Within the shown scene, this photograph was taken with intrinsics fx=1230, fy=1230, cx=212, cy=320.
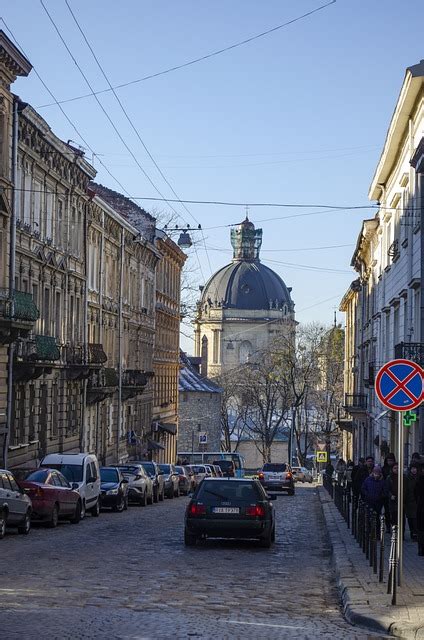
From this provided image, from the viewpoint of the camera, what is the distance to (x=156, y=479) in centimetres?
4234

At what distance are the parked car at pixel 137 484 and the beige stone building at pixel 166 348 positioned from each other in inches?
1142

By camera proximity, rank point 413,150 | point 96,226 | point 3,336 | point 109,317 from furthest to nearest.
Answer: point 109,317, point 96,226, point 3,336, point 413,150

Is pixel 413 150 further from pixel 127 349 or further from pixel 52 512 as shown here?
pixel 127 349

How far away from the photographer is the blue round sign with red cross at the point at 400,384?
15.2 metres

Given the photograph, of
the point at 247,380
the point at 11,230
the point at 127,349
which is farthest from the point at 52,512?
the point at 247,380

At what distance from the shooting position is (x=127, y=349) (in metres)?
61.8

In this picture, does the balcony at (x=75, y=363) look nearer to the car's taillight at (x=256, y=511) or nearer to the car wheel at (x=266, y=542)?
the car wheel at (x=266, y=542)

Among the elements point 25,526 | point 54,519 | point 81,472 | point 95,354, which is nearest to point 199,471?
point 95,354

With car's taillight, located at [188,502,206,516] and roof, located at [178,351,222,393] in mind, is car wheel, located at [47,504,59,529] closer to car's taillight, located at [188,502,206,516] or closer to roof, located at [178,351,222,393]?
car's taillight, located at [188,502,206,516]

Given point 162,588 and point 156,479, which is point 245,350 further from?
point 162,588

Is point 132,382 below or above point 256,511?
above

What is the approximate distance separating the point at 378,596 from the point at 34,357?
80.0ft

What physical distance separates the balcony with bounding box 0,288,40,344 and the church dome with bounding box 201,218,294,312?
460 ft

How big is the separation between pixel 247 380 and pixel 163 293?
37226mm
